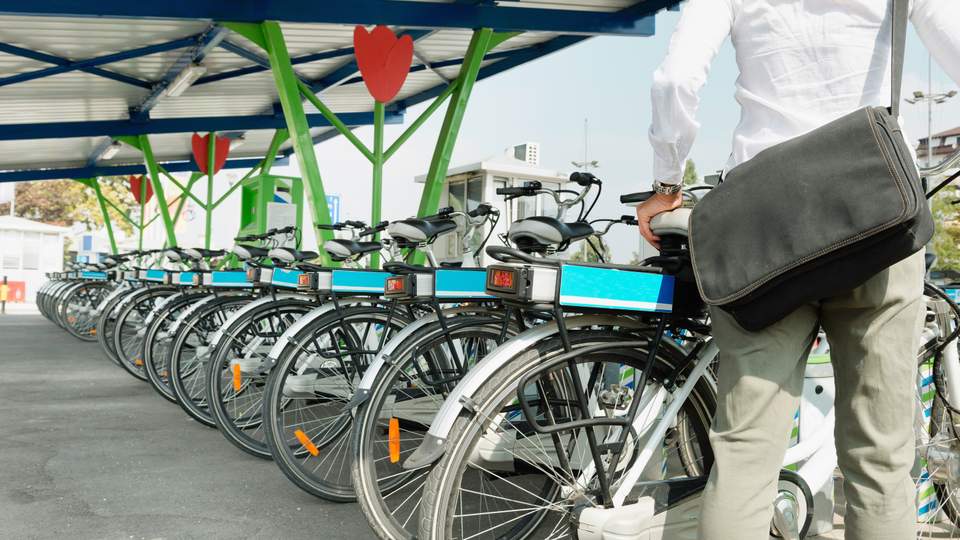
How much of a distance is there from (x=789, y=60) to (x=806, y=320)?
0.55m

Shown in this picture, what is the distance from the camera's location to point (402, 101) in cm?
1412

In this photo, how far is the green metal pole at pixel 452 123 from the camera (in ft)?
28.6

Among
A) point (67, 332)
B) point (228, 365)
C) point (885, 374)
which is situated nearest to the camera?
point (885, 374)

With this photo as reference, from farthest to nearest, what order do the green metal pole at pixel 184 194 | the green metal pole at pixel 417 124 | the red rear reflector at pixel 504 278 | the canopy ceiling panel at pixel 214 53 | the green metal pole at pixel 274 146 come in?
the green metal pole at pixel 184 194, the green metal pole at pixel 274 146, the green metal pole at pixel 417 124, the canopy ceiling panel at pixel 214 53, the red rear reflector at pixel 504 278

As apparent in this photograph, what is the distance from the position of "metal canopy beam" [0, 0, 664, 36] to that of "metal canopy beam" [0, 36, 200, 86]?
6.08 ft

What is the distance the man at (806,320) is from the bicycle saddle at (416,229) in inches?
72.0

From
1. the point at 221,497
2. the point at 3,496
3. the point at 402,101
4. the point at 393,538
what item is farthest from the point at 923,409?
the point at 402,101

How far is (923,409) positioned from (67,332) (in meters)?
13.1

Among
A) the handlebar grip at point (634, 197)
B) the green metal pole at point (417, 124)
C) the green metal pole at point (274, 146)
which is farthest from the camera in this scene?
the green metal pole at point (274, 146)

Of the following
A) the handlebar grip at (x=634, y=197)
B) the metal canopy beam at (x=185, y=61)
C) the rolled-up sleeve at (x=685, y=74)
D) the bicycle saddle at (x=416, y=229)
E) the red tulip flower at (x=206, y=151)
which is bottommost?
the bicycle saddle at (x=416, y=229)

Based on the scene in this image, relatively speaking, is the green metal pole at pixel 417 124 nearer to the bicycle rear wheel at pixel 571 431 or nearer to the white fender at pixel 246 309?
the white fender at pixel 246 309

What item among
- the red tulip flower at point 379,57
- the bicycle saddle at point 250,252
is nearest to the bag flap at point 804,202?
the bicycle saddle at point 250,252

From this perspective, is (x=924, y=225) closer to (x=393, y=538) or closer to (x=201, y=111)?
(x=393, y=538)

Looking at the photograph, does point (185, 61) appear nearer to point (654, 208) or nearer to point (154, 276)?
point (154, 276)
